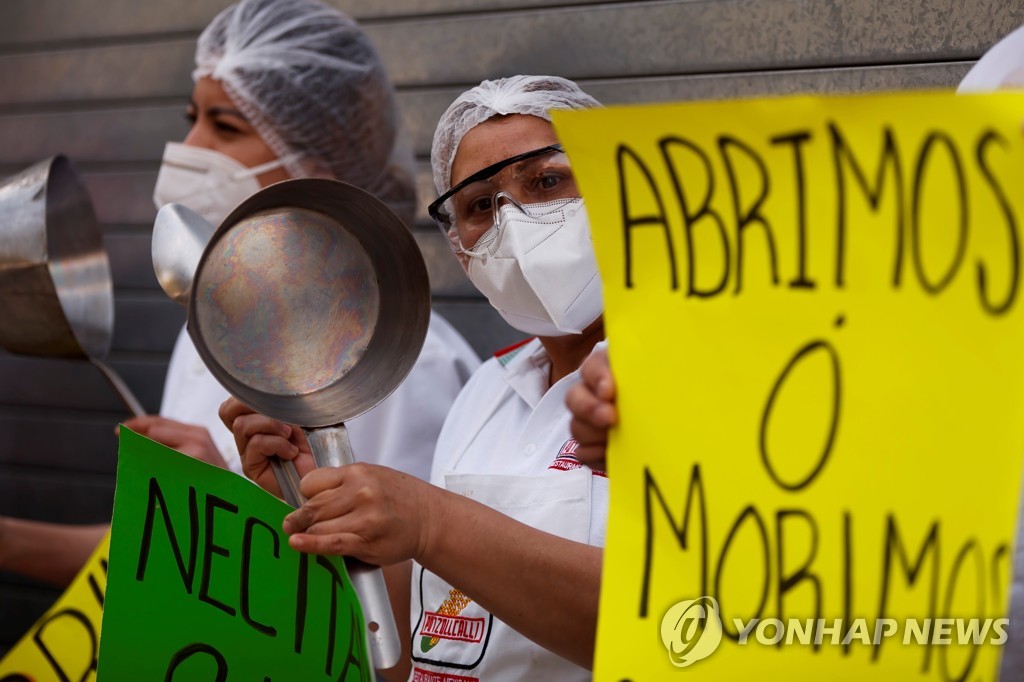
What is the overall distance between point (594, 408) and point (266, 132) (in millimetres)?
1420

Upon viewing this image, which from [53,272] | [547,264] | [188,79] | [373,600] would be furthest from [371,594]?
[188,79]

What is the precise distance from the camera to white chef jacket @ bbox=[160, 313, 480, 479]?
194 centimetres

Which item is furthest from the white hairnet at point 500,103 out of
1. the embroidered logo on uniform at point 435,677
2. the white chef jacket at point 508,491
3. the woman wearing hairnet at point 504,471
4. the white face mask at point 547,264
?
the embroidered logo on uniform at point 435,677

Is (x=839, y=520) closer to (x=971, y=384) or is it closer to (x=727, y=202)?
(x=971, y=384)

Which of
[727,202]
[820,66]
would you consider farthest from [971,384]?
[820,66]

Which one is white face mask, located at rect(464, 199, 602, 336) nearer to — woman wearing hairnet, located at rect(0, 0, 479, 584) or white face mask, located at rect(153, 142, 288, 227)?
woman wearing hairnet, located at rect(0, 0, 479, 584)

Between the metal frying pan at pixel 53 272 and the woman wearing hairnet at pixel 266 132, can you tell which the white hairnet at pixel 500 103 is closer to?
the woman wearing hairnet at pixel 266 132

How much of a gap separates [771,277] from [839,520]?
9.0 inches

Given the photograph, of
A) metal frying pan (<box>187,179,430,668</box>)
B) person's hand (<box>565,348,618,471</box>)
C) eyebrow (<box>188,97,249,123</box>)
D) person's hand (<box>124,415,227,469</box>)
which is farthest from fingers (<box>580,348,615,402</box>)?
eyebrow (<box>188,97,249,123</box>)

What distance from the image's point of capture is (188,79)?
2.95 metres

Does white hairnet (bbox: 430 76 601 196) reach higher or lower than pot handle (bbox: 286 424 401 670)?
higher

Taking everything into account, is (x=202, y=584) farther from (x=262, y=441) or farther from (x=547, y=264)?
(x=547, y=264)

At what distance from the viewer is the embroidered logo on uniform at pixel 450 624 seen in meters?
1.48

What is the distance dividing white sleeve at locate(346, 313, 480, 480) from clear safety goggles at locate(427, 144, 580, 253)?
1.41ft
